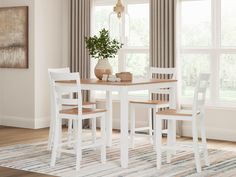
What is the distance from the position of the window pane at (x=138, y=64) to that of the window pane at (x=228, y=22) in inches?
51.1

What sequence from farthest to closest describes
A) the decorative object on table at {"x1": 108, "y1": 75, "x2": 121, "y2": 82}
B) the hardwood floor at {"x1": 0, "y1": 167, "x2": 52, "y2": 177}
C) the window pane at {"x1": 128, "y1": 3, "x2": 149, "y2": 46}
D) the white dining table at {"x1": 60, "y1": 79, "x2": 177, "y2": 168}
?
the window pane at {"x1": 128, "y1": 3, "x2": 149, "y2": 46}
the decorative object on table at {"x1": 108, "y1": 75, "x2": 121, "y2": 82}
the white dining table at {"x1": 60, "y1": 79, "x2": 177, "y2": 168}
the hardwood floor at {"x1": 0, "y1": 167, "x2": 52, "y2": 177}

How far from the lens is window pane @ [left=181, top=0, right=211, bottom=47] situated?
7418 millimetres

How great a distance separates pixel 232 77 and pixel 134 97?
164 cm

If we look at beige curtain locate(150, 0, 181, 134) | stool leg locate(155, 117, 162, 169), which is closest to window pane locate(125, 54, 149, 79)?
beige curtain locate(150, 0, 181, 134)

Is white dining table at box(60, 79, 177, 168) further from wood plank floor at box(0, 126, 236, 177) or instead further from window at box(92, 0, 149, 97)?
window at box(92, 0, 149, 97)

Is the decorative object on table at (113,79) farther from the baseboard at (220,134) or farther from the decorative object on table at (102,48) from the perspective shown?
the baseboard at (220,134)

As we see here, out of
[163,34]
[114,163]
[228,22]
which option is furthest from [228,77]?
[114,163]

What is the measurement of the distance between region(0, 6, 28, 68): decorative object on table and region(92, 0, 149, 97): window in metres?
1.11

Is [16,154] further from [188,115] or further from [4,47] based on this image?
[4,47]

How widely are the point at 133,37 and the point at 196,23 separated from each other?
3.63 ft

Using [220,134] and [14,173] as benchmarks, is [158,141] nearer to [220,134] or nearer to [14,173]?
[14,173]


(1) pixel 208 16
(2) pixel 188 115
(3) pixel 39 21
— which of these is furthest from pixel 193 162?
(3) pixel 39 21

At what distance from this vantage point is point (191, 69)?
7.60 m

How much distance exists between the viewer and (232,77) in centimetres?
724
